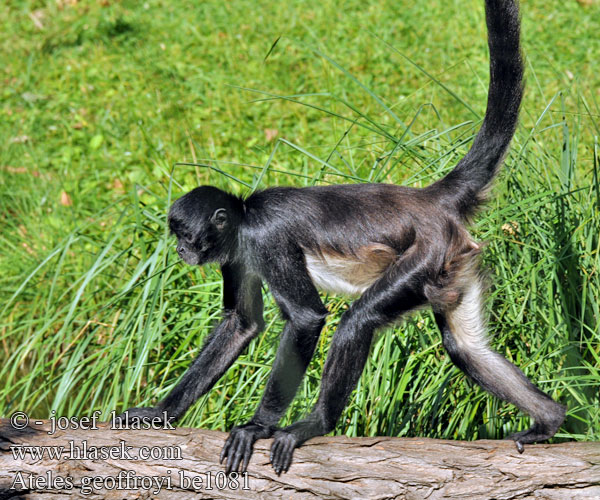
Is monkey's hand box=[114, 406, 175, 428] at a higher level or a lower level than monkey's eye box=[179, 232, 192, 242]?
lower

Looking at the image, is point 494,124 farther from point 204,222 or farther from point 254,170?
point 254,170

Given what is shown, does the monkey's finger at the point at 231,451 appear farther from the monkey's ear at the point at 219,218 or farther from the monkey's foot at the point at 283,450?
the monkey's ear at the point at 219,218

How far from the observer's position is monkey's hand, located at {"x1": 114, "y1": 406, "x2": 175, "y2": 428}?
331 centimetres

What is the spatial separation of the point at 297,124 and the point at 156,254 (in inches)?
130

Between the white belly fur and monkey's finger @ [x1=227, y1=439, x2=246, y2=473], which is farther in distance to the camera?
the white belly fur

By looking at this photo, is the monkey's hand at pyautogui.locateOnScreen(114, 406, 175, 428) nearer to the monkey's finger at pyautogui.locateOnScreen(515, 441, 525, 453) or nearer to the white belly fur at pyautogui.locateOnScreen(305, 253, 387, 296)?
the white belly fur at pyautogui.locateOnScreen(305, 253, 387, 296)

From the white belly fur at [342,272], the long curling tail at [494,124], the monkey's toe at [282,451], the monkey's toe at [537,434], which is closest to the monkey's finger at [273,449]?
the monkey's toe at [282,451]

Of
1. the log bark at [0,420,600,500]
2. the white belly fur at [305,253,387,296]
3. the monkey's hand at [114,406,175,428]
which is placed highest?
the white belly fur at [305,253,387,296]

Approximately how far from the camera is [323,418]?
320 centimetres

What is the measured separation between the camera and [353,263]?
3525mm

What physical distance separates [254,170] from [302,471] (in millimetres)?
3016

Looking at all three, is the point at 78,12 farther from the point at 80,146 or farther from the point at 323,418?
the point at 323,418

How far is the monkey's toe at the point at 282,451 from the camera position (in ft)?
9.54

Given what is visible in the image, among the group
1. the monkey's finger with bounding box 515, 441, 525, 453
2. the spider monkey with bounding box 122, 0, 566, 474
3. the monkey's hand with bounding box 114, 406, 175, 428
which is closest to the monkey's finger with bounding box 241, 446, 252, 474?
the spider monkey with bounding box 122, 0, 566, 474
